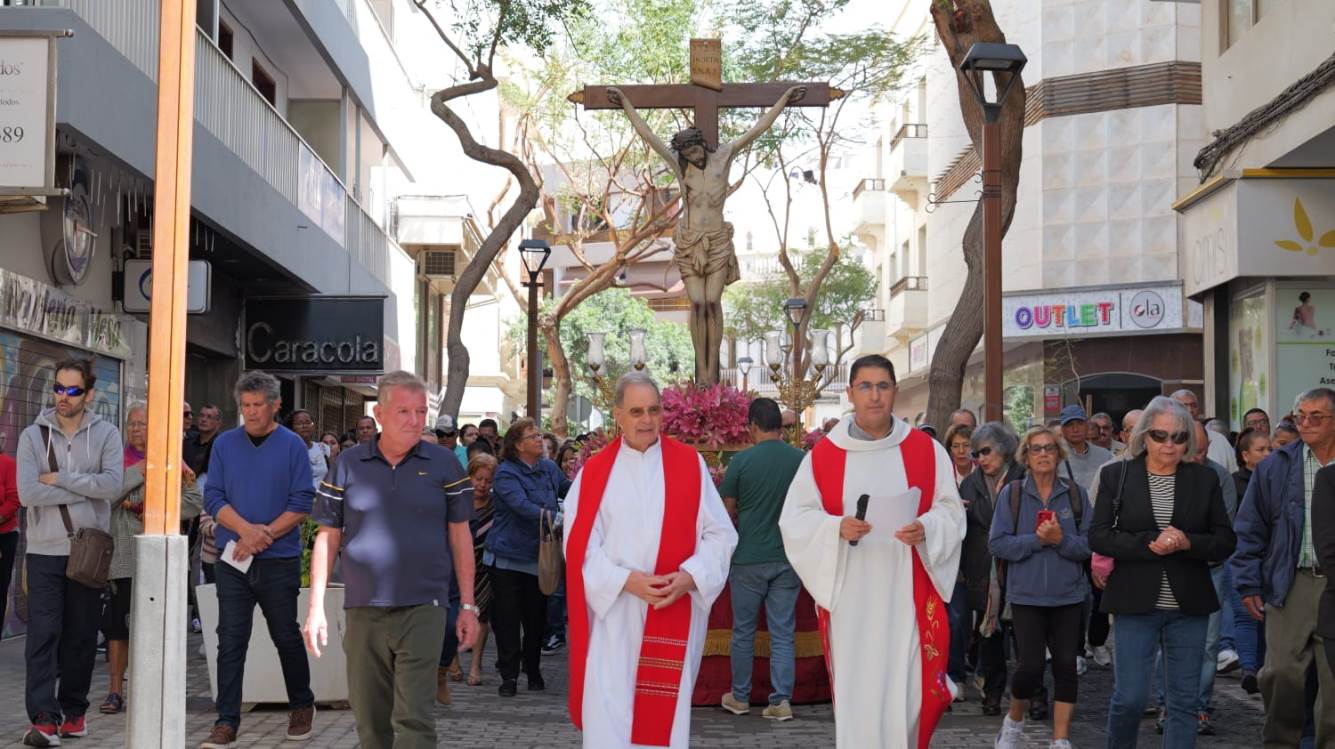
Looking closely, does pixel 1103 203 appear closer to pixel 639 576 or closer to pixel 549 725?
pixel 549 725

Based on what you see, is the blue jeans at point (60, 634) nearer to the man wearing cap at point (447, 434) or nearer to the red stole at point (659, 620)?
the red stole at point (659, 620)

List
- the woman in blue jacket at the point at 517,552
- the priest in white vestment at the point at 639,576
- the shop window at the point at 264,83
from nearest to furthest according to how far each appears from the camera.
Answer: the priest in white vestment at the point at 639,576
the woman in blue jacket at the point at 517,552
the shop window at the point at 264,83

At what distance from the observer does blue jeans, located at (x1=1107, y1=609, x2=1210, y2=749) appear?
25.6 ft

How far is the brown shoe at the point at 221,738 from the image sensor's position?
9.26 metres

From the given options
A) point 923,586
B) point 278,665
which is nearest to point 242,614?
point 278,665

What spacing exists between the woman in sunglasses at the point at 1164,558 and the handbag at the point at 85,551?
526 centimetres

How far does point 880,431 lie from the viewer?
806cm

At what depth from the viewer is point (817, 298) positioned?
58.5 m

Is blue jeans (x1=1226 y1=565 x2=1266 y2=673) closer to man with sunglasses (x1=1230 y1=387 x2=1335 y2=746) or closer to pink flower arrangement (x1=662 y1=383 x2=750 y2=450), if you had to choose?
man with sunglasses (x1=1230 y1=387 x2=1335 y2=746)

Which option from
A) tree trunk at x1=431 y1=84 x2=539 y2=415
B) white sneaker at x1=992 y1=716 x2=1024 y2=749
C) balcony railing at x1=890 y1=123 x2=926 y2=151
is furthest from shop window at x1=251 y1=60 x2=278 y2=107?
balcony railing at x1=890 y1=123 x2=926 y2=151

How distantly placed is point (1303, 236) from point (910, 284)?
3309 centimetres

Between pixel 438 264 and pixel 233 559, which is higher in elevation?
pixel 438 264

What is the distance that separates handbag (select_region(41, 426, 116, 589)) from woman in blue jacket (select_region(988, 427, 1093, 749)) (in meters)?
4.89

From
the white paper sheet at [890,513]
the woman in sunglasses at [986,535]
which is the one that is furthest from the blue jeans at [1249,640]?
the white paper sheet at [890,513]
